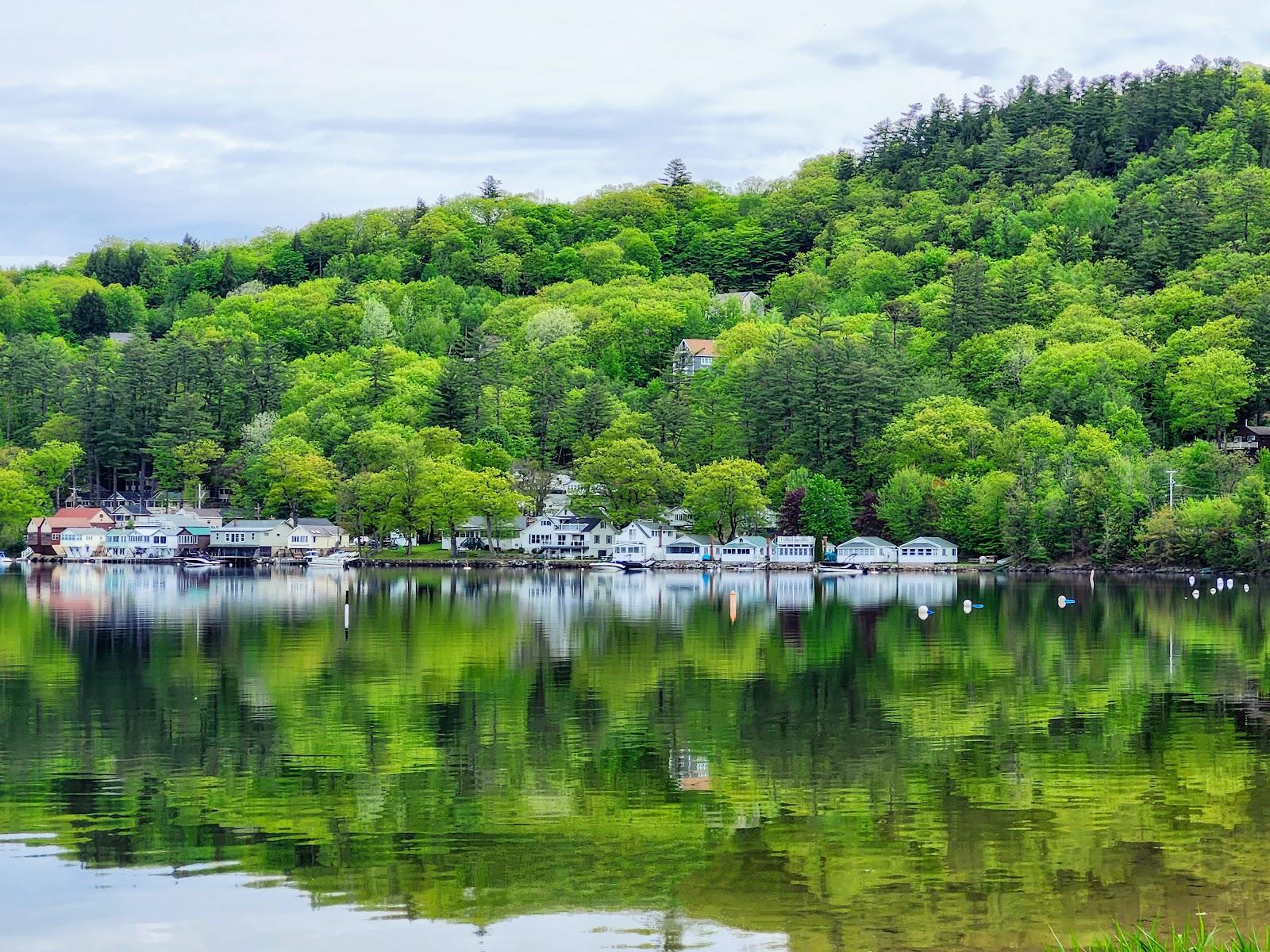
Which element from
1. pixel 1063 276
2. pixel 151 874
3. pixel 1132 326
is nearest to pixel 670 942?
pixel 151 874

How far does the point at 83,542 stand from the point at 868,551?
62300 millimetres

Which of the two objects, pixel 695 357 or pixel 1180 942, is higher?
pixel 695 357

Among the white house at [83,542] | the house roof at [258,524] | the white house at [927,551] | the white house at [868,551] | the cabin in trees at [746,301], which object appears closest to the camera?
the white house at [927,551]

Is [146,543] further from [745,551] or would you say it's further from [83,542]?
[745,551]

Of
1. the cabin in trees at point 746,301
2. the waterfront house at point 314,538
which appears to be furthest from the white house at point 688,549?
the cabin in trees at point 746,301

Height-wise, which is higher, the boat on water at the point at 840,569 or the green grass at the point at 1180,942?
the green grass at the point at 1180,942

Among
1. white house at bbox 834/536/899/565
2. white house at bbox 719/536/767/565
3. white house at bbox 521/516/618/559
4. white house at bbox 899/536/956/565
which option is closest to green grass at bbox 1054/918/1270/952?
white house at bbox 899/536/956/565

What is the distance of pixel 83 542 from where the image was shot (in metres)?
116

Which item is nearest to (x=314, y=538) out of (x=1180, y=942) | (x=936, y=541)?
(x=936, y=541)

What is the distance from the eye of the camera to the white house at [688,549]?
103 m

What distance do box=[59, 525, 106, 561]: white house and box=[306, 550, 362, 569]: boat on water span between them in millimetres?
18819

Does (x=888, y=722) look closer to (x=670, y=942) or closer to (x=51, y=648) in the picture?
(x=670, y=942)

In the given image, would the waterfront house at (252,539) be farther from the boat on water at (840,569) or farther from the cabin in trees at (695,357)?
the boat on water at (840,569)

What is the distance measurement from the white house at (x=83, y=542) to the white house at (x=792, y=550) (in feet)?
176
